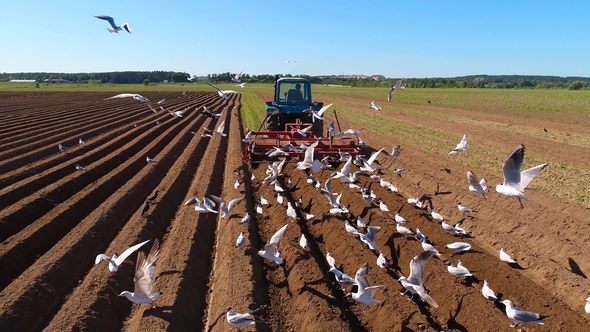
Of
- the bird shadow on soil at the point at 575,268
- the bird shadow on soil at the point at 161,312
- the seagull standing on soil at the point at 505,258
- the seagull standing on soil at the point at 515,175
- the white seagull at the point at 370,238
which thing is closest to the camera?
the bird shadow on soil at the point at 161,312

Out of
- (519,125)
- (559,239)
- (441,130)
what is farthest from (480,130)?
(559,239)

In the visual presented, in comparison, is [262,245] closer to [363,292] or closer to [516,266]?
[363,292]

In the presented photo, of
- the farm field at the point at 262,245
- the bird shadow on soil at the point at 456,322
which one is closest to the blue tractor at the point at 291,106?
the farm field at the point at 262,245

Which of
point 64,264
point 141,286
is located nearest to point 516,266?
point 141,286

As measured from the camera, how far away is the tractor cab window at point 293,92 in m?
15.5

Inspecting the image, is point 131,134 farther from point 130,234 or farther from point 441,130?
point 441,130

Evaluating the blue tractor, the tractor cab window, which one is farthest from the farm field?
the tractor cab window

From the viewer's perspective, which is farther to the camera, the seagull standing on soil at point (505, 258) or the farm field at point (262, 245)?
the seagull standing on soil at point (505, 258)

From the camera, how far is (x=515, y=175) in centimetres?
618

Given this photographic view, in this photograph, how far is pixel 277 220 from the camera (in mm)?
8883

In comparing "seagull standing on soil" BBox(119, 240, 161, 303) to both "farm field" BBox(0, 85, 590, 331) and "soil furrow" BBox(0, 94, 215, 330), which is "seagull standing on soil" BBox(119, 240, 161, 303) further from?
"soil furrow" BBox(0, 94, 215, 330)

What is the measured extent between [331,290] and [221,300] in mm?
1532

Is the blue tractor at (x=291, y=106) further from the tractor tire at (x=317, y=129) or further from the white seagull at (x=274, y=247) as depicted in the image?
the white seagull at (x=274, y=247)

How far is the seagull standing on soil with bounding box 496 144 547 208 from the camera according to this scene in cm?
598
